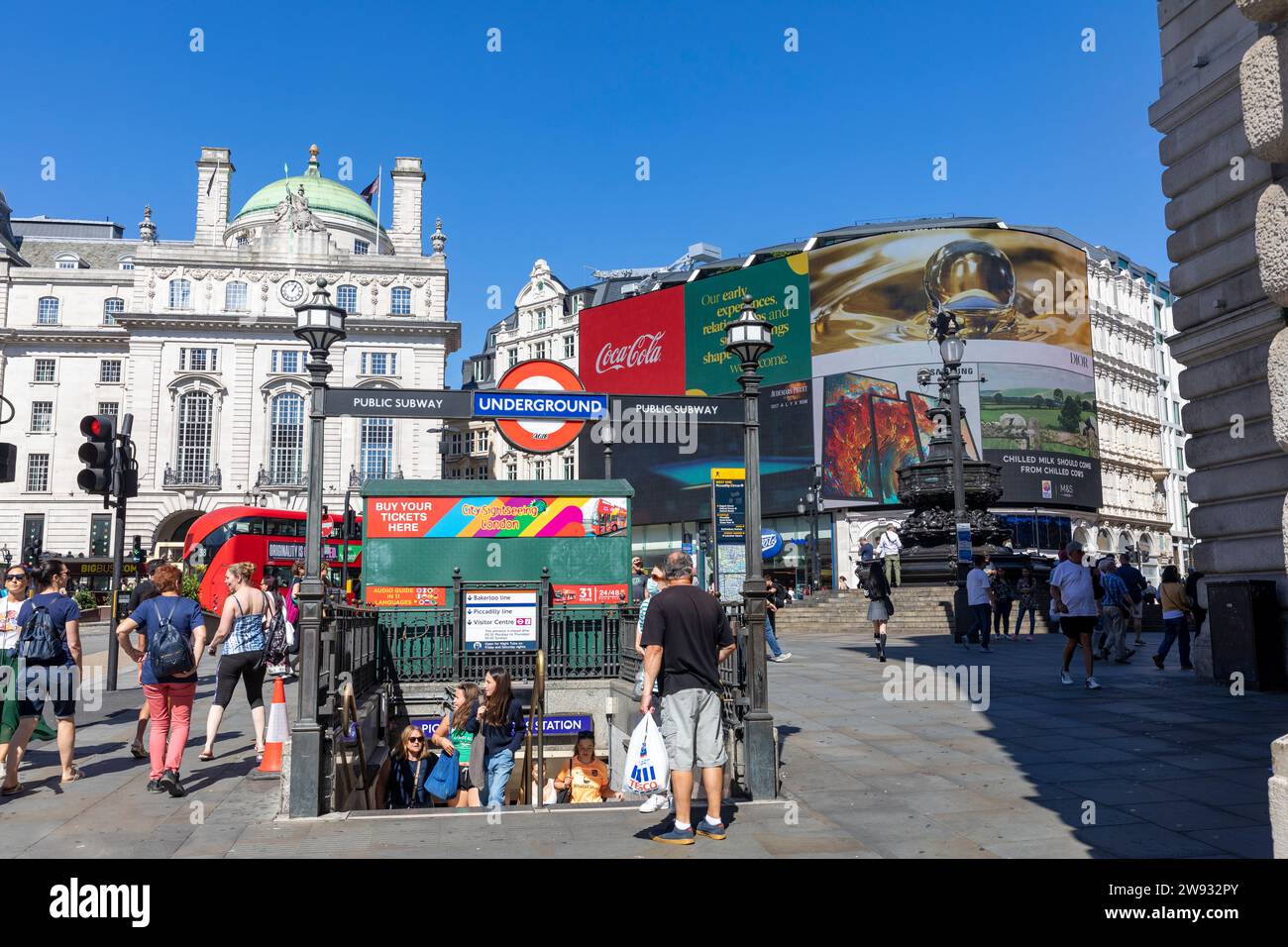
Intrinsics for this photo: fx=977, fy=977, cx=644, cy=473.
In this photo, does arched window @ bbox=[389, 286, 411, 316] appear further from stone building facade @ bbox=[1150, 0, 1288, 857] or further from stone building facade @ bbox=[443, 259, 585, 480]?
stone building facade @ bbox=[1150, 0, 1288, 857]

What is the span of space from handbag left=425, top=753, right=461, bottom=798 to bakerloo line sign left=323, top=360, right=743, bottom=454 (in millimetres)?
3388

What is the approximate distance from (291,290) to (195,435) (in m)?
11.2

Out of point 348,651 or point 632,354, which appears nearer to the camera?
point 348,651

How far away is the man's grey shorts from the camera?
6.52 meters

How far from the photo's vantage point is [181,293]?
6331 cm

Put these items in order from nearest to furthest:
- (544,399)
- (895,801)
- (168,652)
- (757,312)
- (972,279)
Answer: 1. (895,801)
2. (168,652)
3. (544,399)
4. (972,279)
5. (757,312)

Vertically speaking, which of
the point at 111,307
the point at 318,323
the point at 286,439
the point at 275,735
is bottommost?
the point at 275,735

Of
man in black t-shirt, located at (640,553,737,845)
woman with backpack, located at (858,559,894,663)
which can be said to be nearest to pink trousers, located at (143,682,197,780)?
man in black t-shirt, located at (640,553,737,845)

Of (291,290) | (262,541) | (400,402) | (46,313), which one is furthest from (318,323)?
(46,313)

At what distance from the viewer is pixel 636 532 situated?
74.4m

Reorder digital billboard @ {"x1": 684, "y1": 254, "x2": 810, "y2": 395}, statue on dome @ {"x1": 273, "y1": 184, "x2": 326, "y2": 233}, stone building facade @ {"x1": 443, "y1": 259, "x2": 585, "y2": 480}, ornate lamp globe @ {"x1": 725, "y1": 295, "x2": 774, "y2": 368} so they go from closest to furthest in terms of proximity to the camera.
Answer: ornate lamp globe @ {"x1": 725, "y1": 295, "x2": 774, "y2": 368}
statue on dome @ {"x1": 273, "y1": 184, "x2": 326, "y2": 233}
digital billboard @ {"x1": 684, "y1": 254, "x2": 810, "y2": 395}
stone building facade @ {"x1": 443, "y1": 259, "x2": 585, "y2": 480}

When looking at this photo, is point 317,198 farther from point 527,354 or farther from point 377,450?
point 527,354
